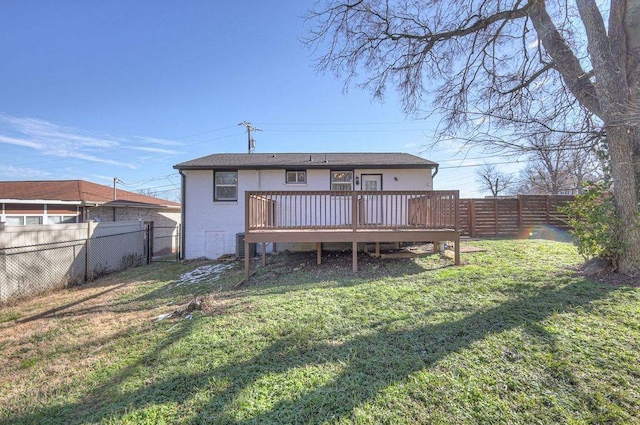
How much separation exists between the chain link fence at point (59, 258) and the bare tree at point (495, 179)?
37.0 m

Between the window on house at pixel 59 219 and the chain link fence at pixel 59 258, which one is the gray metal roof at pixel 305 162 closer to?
the chain link fence at pixel 59 258

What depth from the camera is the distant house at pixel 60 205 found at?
38.0 feet

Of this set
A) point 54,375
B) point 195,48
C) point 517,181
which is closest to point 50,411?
point 54,375

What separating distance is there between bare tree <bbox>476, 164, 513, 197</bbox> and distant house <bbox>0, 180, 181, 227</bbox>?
35.6 m

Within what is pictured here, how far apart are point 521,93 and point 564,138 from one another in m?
2.92

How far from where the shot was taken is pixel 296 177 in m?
9.70

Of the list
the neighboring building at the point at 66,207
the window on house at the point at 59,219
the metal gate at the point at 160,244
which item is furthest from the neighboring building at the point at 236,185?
the window on house at the point at 59,219

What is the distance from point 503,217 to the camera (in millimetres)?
11469

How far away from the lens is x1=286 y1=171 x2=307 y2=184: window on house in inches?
380

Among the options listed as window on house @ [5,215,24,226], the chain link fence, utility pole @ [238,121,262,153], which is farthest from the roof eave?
utility pole @ [238,121,262,153]

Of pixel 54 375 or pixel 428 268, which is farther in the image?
pixel 428 268

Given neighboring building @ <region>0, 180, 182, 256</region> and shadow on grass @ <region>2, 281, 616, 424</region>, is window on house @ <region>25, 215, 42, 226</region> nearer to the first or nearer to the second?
neighboring building @ <region>0, 180, 182, 256</region>

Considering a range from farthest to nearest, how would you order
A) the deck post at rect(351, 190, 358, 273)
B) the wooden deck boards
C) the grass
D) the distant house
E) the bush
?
the distant house → the wooden deck boards → the deck post at rect(351, 190, 358, 273) → the bush → the grass

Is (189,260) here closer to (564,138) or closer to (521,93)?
(564,138)
